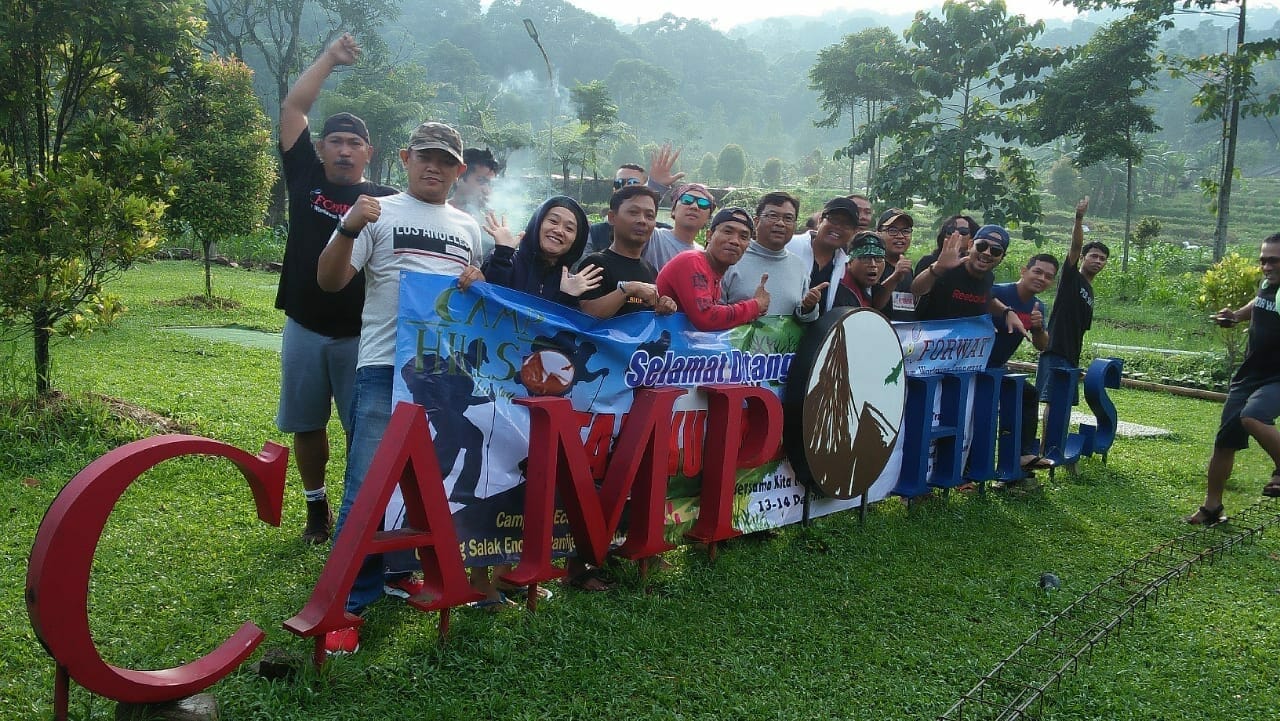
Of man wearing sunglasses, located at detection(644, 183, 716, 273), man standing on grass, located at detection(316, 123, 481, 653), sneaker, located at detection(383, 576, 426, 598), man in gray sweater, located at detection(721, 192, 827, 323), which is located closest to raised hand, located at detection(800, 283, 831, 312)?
man in gray sweater, located at detection(721, 192, 827, 323)

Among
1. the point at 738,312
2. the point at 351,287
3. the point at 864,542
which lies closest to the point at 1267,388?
the point at 864,542

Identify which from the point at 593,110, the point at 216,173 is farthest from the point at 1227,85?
the point at 593,110

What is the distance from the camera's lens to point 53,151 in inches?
236

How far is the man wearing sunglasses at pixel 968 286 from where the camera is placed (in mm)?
5918

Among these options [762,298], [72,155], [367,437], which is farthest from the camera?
[72,155]

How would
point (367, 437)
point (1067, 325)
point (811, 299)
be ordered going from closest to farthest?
point (367, 437) → point (811, 299) → point (1067, 325)

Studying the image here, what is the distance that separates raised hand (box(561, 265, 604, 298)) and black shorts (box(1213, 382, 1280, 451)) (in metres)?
4.53

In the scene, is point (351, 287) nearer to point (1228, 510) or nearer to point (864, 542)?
point (864, 542)

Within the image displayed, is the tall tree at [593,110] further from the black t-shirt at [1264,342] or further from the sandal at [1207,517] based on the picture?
the sandal at [1207,517]

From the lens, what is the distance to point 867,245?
208 inches

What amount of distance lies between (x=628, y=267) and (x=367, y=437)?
57.0 inches

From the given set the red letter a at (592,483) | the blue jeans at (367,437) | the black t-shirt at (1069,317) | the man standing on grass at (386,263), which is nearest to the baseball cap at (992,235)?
the black t-shirt at (1069,317)

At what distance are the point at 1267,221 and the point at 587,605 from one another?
65.2m

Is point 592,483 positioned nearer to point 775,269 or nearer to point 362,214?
point 362,214
